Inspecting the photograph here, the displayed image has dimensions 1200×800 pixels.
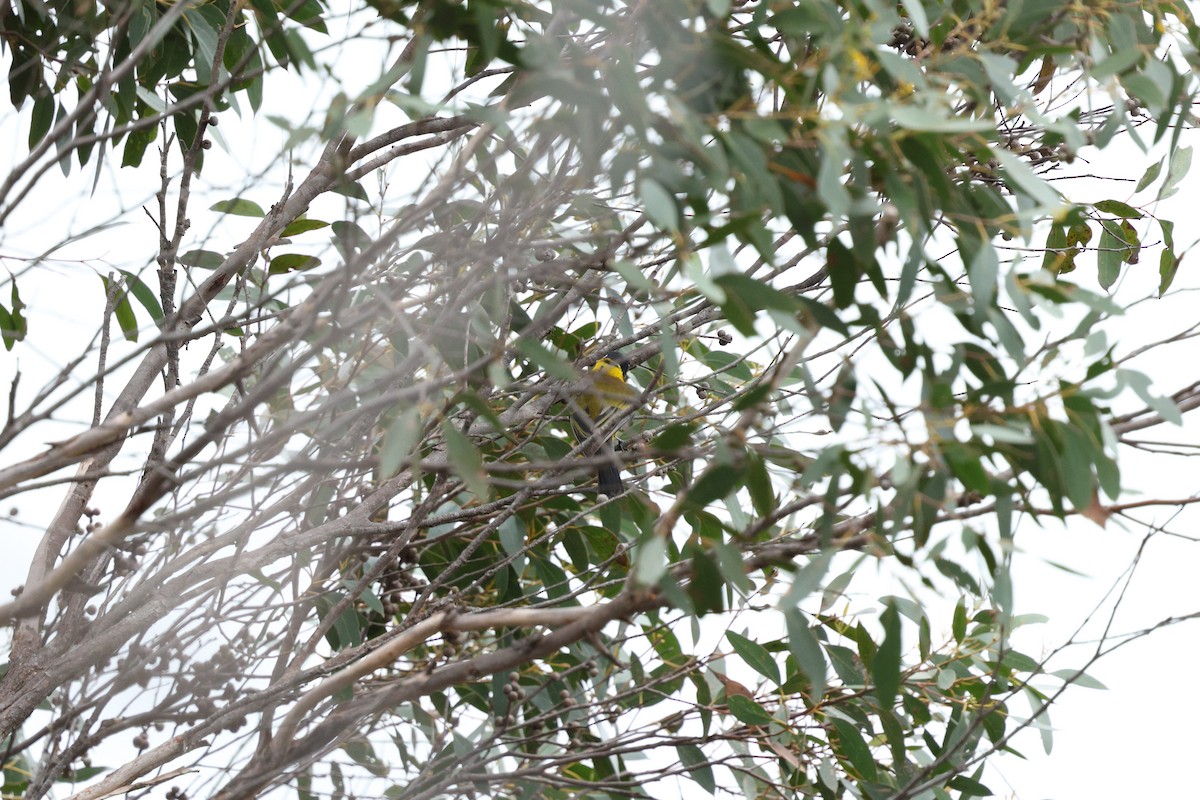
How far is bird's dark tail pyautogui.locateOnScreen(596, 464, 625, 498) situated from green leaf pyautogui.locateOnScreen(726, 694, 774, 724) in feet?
1.23

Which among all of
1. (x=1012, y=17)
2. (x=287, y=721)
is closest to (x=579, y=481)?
(x=287, y=721)

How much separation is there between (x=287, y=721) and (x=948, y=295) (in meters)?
0.77

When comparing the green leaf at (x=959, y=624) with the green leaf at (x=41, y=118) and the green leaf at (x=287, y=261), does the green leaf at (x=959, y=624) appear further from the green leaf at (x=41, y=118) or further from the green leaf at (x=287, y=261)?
the green leaf at (x=41, y=118)

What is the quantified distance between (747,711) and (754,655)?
0.28 feet

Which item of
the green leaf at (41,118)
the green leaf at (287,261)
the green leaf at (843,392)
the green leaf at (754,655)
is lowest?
the green leaf at (754,655)

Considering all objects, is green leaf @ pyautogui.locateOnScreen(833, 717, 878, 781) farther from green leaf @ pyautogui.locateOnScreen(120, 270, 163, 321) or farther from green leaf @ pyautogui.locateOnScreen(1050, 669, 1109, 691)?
green leaf @ pyautogui.locateOnScreen(120, 270, 163, 321)

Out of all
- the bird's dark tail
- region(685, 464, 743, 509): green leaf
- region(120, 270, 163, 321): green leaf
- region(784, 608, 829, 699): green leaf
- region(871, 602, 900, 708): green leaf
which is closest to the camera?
region(685, 464, 743, 509): green leaf

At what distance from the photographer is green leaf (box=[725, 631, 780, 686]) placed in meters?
1.57

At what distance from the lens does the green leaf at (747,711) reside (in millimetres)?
1573

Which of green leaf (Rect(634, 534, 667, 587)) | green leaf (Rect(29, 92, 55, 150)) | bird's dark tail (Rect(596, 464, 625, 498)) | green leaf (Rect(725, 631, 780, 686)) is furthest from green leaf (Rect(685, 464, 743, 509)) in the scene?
green leaf (Rect(29, 92, 55, 150))

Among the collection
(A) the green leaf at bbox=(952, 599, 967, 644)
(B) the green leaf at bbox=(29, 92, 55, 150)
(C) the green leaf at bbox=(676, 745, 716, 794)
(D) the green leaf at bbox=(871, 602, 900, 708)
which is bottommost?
(D) the green leaf at bbox=(871, 602, 900, 708)

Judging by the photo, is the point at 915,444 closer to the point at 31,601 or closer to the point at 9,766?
the point at 31,601

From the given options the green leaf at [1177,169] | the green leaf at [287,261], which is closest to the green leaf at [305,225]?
the green leaf at [287,261]

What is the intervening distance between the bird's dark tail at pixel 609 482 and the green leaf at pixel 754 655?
317mm
